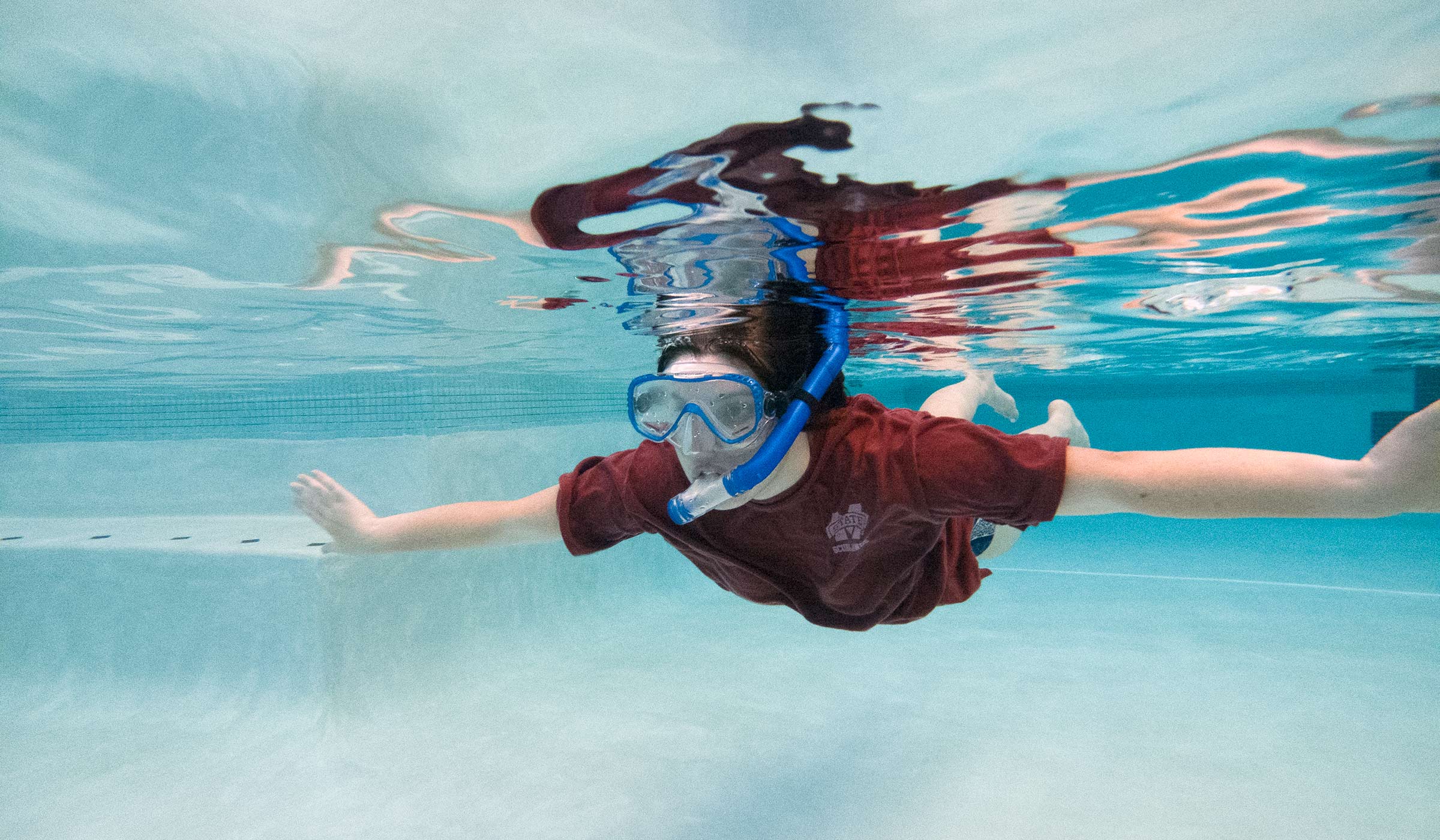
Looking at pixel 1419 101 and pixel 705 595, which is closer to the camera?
pixel 1419 101

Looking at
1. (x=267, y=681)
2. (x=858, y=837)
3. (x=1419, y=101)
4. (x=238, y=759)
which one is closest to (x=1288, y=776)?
(x=858, y=837)

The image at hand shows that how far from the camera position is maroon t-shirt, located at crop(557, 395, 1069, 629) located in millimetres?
3348

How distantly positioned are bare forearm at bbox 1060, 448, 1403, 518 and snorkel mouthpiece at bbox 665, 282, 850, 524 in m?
1.23

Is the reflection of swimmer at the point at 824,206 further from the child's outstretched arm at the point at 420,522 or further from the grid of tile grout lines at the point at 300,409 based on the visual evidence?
the grid of tile grout lines at the point at 300,409

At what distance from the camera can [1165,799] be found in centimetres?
675

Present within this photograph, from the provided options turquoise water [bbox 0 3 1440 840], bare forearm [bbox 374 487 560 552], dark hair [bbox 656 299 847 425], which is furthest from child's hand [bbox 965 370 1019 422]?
bare forearm [bbox 374 487 560 552]

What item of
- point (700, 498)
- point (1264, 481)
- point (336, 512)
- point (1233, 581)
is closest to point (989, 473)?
point (1264, 481)

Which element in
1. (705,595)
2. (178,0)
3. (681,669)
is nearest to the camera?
(178,0)

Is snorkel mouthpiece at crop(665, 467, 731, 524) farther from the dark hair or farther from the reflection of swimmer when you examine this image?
the reflection of swimmer

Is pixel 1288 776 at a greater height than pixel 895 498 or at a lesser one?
lesser

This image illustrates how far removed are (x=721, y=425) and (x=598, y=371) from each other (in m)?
12.5

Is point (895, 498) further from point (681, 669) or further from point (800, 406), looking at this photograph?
point (681, 669)

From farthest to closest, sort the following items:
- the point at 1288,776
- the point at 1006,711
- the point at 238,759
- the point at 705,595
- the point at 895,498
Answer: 1. the point at 705,595
2. the point at 1006,711
3. the point at 238,759
4. the point at 1288,776
5. the point at 895,498

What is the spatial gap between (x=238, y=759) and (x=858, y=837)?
6631mm
